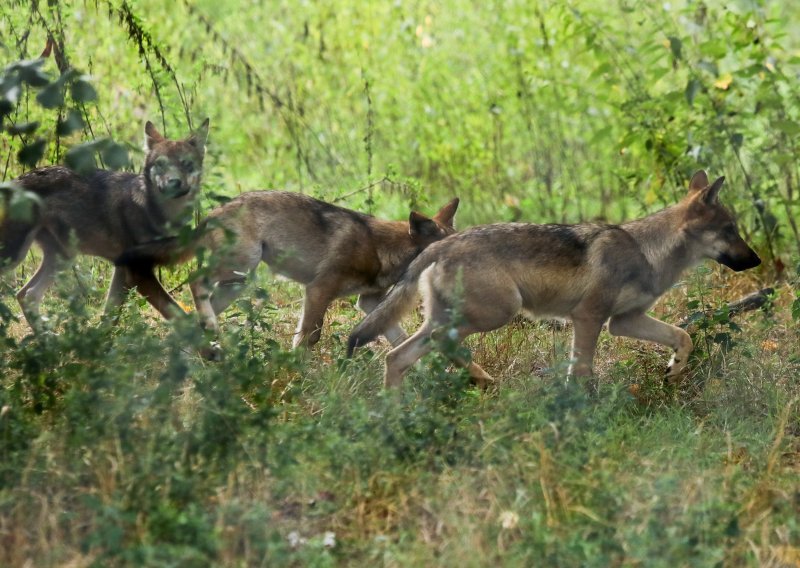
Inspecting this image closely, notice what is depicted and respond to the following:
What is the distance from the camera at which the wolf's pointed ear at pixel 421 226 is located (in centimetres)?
791

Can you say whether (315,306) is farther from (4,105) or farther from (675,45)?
(675,45)

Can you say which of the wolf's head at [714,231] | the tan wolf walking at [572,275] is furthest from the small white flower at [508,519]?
the wolf's head at [714,231]

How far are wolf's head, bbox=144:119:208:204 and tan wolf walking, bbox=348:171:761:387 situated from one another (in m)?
1.81

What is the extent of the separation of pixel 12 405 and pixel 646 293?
3863 mm

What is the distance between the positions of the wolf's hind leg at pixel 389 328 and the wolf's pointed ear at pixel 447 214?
0.69 metres

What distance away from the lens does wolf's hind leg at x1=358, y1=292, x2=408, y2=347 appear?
291 inches

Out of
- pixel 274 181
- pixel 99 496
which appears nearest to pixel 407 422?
pixel 99 496

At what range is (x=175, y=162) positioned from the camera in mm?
7840

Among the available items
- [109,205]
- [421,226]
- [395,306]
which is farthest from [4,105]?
[421,226]

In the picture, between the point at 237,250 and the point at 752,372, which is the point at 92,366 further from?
the point at 752,372

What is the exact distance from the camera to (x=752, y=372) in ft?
22.2

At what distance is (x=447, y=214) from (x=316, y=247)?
3.38 feet

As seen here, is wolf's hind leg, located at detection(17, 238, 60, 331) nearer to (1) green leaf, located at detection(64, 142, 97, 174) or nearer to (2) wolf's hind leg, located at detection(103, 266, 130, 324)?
(2) wolf's hind leg, located at detection(103, 266, 130, 324)

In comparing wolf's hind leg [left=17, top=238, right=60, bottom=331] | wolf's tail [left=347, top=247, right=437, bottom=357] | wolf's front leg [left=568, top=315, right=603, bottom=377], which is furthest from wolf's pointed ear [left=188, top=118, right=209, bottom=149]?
wolf's front leg [left=568, top=315, right=603, bottom=377]
